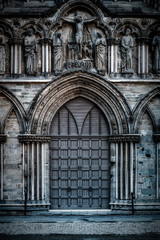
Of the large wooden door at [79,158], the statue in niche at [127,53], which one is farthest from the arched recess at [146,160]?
the statue in niche at [127,53]

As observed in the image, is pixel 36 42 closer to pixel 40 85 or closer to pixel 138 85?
pixel 40 85

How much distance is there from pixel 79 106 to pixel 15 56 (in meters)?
2.89

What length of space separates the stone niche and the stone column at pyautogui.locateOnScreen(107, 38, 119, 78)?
0.63 feet

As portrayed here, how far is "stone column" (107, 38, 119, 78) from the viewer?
50.6 feet


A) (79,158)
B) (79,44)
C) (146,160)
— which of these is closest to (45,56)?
(79,44)

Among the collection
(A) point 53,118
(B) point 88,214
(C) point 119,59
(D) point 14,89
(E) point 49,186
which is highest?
(C) point 119,59

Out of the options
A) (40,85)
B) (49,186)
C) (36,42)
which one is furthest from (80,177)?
(36,42)

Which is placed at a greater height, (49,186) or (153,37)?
(153,37)

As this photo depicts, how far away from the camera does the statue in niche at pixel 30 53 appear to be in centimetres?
1536

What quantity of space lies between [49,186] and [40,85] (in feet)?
11.8

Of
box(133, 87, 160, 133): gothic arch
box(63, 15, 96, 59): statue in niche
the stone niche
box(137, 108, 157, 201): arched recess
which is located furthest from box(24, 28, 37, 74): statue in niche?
box(137, 108, 157, 201): arched recess

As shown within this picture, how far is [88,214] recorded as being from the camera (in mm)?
15109

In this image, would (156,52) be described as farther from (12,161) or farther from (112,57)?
(12,161)

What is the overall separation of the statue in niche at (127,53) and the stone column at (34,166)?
→ 376 centimetres
